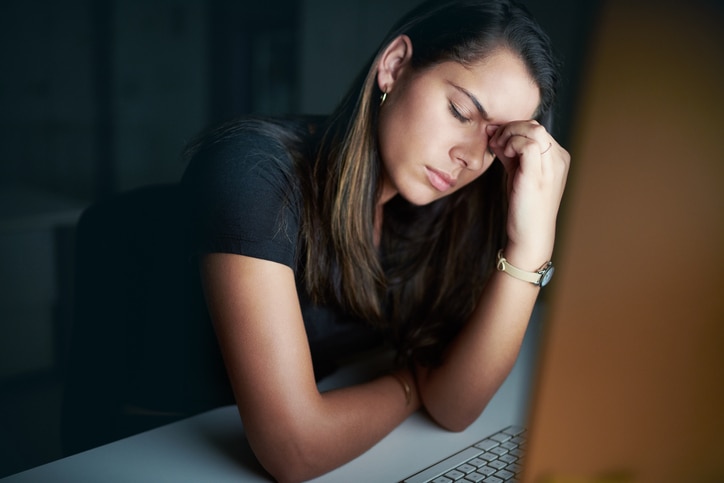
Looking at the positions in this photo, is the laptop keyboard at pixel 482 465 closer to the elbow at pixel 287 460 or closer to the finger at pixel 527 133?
the elbow at pixel 287 460

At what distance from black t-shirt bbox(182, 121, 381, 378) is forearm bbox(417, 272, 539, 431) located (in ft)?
0.70

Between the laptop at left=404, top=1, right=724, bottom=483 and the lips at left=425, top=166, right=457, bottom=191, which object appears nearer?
the laptop at left=404, top=1, right=724, bottom=483

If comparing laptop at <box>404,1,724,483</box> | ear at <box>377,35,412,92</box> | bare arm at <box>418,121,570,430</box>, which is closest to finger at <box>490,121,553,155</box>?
bare arm at <box>418,121,570,430</box>

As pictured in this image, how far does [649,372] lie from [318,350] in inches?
28.5

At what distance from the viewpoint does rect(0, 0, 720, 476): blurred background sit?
1.35 m

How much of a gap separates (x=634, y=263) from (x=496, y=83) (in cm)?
54

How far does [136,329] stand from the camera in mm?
1025

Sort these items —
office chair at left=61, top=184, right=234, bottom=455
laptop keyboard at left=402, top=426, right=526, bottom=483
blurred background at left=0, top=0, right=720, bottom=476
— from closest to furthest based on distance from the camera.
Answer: laptop keyboard at left=402, top=426, right=526, bottom=483 < office chair at left=61, top=184, right=234, bottom=455 < blurred background at left=0, top=0, right=720, bottom=476

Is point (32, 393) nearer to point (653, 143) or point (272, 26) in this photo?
point (272, 26)

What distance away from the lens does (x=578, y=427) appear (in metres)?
0.21

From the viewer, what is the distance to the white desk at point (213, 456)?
66 centimetres

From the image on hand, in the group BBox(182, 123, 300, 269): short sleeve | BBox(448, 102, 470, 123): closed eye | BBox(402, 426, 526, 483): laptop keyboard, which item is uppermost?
BBox(448, 102, 470, 123): closed eye

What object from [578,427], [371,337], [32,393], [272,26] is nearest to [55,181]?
[32,393]

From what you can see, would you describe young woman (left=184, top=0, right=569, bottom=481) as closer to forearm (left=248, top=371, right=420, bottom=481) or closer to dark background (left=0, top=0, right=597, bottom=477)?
forearm (left=248, top=371, right=420, bottom=481)
